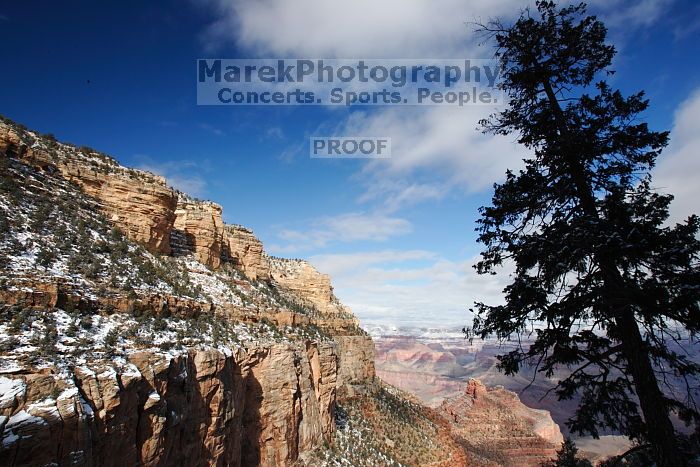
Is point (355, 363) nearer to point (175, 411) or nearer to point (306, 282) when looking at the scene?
point (306, 282)

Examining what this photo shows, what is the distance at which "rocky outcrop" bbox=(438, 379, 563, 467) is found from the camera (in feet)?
226

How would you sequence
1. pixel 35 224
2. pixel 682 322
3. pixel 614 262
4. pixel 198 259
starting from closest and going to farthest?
pixel 682 322, pixel 614 262, pixel 35 224, pixel 198 259

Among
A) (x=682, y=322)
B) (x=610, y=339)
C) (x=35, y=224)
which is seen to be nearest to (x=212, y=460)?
(x=35, y=224)

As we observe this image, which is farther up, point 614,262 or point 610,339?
point 614,262

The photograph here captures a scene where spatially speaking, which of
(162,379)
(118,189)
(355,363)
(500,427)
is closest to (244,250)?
(118,189)

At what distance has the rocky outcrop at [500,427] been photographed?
68750mm

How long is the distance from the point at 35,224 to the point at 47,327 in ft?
24.4

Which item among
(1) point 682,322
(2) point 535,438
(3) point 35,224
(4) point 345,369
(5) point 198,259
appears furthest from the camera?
(2) point 535,438

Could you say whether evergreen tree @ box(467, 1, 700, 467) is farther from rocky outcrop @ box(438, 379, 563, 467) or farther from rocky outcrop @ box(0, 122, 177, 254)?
rocky outcrop @ box(438, 379, 563, 467)

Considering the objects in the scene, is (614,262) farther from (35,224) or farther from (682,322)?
(35,224)

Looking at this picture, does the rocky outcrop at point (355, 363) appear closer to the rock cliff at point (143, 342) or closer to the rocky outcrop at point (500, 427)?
the rock cliff at point (143, 342)

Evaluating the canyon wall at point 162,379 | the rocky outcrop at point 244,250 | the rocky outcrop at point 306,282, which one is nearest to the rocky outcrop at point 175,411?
the canyon wall at point 162,379

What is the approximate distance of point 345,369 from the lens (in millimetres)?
51031

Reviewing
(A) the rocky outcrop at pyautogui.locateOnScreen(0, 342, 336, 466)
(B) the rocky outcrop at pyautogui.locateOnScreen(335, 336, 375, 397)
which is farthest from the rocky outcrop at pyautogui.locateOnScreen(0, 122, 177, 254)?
(B) the rocky outcrop at pyautogui.locateOnScreen(335, 336, 375, 397)
